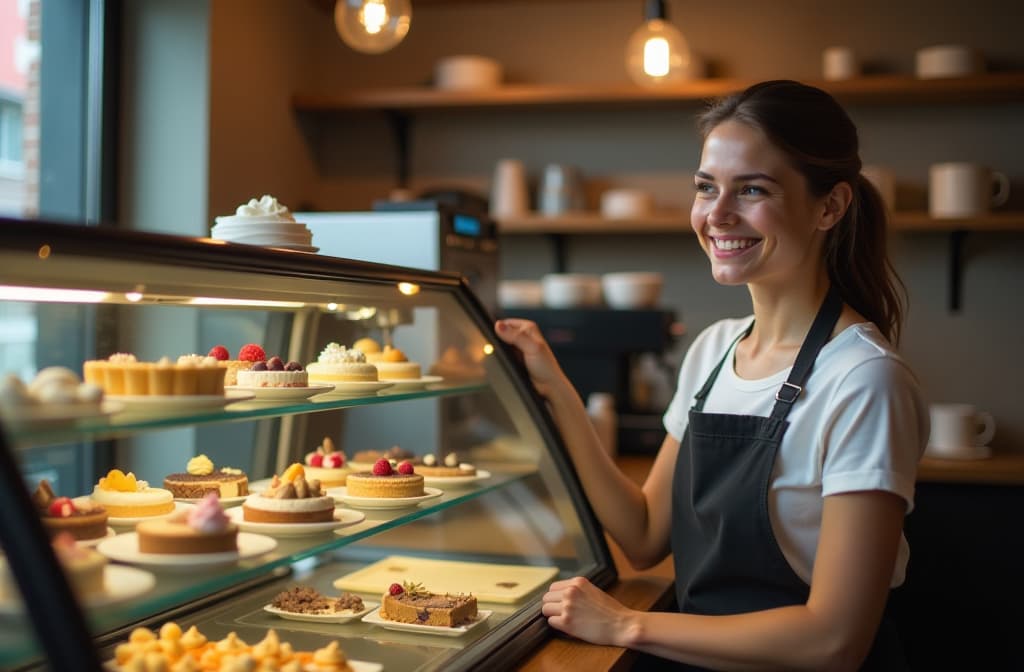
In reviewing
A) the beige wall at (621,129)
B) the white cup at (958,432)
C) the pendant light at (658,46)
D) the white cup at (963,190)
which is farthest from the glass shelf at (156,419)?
the white cup at (963,190)

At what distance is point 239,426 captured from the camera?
2086 millimetres

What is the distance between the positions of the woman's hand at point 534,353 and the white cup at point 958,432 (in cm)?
230

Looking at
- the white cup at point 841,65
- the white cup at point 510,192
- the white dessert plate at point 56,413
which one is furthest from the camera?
the white cup at point 510,192

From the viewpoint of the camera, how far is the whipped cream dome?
5.33 ft

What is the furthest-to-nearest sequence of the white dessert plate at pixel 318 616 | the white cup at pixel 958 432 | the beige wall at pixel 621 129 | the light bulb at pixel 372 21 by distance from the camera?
the beige wall at pixel 621 129, the white cup at pixel 958 432, the light bulb at pixel 372 21, the white dessert plate at pixel 318 616

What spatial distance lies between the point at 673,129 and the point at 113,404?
12.6ft

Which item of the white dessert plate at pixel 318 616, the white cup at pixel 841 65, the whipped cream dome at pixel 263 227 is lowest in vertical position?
the white dessert plate at pixel 318 616

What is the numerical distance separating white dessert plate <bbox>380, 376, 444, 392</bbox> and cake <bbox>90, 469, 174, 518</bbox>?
0.44 m

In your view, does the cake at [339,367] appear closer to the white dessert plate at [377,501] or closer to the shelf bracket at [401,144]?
the white dessert plate at [377,501]

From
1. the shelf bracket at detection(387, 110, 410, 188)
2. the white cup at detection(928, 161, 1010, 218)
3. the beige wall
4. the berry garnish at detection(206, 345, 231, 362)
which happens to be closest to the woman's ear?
the berry garnish at detection(206, 345, 231, 362)

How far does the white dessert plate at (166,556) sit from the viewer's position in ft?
4.20

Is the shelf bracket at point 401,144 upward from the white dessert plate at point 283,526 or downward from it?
upward

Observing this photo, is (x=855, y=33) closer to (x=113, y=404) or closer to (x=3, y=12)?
(x=3, y=12)

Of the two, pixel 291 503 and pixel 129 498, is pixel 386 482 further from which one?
pixel 129 498
